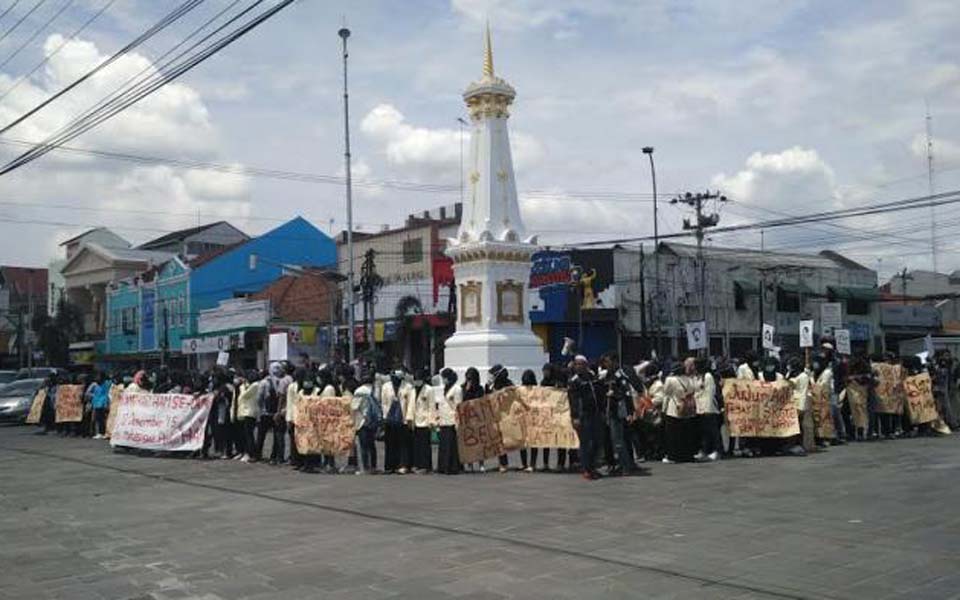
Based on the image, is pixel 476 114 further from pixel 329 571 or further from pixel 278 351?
pixel 329 571

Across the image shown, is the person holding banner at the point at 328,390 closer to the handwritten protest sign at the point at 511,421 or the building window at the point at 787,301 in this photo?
the handwritten protest sign at the point at 511,421

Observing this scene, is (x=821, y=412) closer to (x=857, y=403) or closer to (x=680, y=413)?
(x=857, y=403)

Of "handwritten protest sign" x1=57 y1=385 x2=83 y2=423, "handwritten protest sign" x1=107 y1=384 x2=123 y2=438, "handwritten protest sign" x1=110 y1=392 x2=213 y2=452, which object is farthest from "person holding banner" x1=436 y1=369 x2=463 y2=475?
"handwritten protest sign" x1=57 y1=385 x2=83 y2=423

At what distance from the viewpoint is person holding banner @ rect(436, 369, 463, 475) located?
46.5 feet

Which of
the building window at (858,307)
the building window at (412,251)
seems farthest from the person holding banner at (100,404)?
the building window at (858,307)

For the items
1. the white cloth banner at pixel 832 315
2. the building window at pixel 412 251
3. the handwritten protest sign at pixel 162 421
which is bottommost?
the handwritten protest sign at pixel 162 421

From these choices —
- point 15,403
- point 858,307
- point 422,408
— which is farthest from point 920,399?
point 858,307

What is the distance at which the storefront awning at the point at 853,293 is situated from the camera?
52719mm

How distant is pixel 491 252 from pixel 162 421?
346 inches

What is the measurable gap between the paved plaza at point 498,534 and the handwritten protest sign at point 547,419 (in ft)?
2.47

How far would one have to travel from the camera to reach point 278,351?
2288 cm

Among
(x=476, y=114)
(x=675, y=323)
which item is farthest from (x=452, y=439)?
(x=675, y=323)

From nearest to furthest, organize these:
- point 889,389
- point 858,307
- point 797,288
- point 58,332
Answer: point 889,389 < point 797,288 < point 858,307 < point 58,332

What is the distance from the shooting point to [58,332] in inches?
2506
